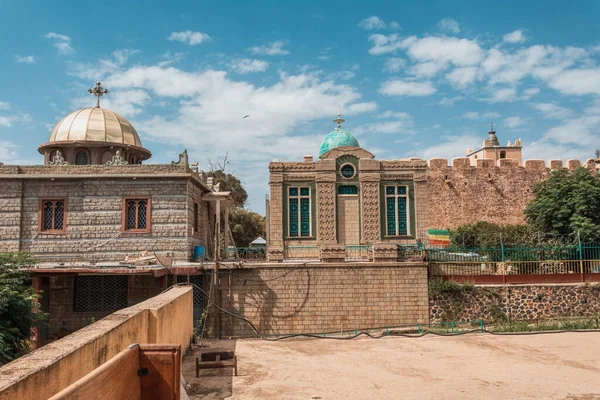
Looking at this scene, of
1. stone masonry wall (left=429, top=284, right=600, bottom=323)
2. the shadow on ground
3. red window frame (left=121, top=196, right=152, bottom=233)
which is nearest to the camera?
the shadow on ground

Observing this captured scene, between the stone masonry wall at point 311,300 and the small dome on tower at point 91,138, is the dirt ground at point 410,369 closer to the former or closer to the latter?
the stone masonry wall at point 311,300

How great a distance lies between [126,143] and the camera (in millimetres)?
21328

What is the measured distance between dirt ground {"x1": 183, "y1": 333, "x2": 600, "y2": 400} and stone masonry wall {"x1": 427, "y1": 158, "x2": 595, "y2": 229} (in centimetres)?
2160

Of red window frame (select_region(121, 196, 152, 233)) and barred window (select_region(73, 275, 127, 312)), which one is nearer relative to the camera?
barred window (select_region(73, 275, 127, 312))

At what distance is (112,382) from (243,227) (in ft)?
101

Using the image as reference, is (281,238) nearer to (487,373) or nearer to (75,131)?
(75,131)

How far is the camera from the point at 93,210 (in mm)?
16875

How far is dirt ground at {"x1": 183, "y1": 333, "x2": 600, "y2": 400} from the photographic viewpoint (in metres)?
6.91

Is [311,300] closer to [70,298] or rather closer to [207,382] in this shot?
[70,298]

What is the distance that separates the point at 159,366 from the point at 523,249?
16633 mm

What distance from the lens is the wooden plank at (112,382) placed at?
2094 mm

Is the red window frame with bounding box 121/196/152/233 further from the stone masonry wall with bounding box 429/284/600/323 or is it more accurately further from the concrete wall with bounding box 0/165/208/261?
the stone masonry wall with bounding box 429/284/600/323

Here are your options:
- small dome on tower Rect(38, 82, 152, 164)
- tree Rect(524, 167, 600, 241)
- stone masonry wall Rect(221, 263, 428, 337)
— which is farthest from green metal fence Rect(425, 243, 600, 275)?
small dome on tower Rect(38, 82, 152, 164)

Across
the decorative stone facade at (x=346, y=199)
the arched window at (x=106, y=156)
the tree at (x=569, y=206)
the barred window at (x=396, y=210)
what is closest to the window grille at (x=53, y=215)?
the arched window at (x=106, y=156)
